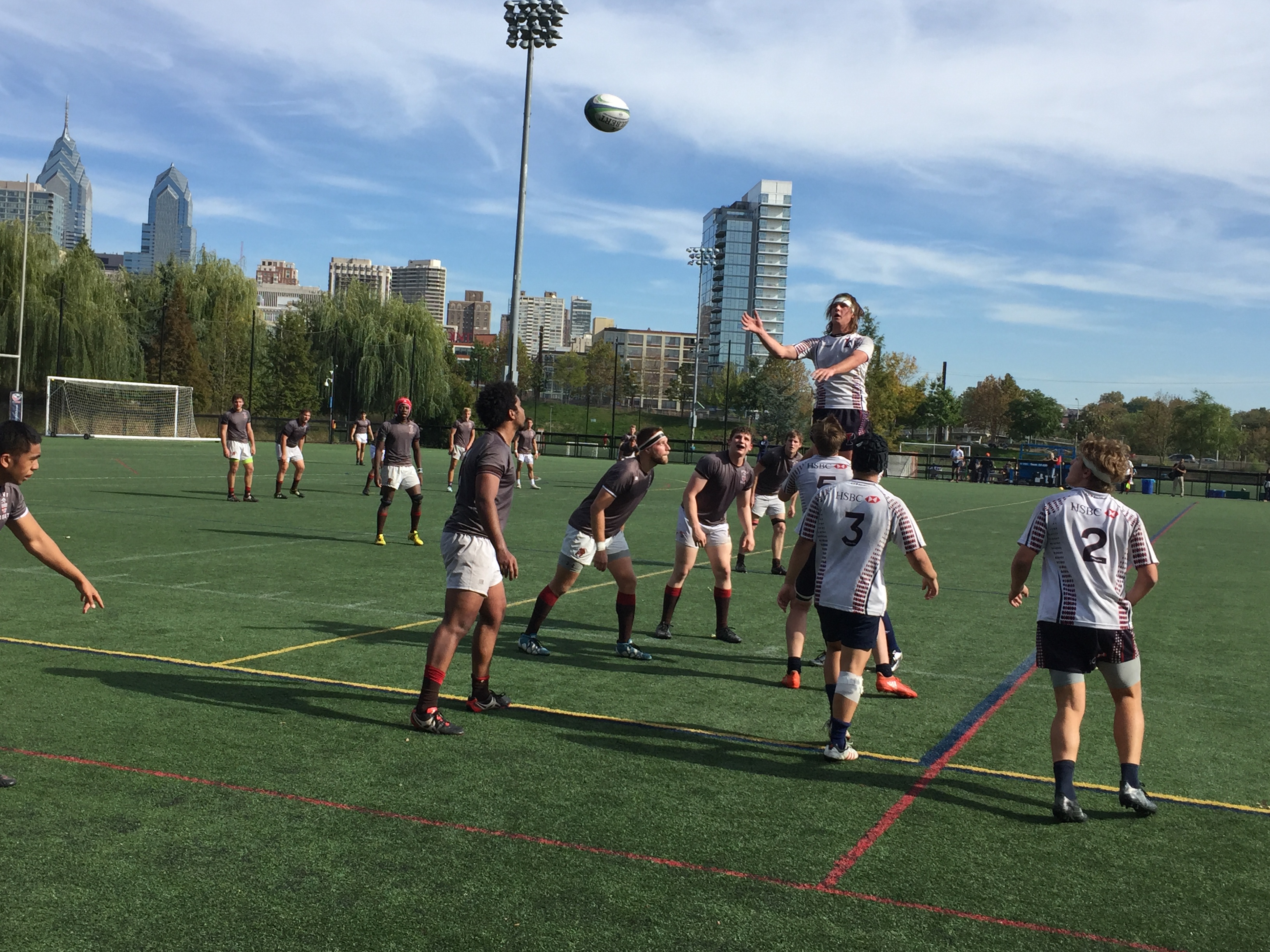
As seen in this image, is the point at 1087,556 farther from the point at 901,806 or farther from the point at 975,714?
the point at 975,714

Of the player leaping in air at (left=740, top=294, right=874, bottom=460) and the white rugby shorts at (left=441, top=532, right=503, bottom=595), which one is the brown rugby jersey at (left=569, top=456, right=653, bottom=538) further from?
the white rugby shorts at (left=441, top=532, right=503, bottom=595)

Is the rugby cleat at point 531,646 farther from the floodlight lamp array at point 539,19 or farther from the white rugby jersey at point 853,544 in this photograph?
the floodlight lamp array at point 539,19

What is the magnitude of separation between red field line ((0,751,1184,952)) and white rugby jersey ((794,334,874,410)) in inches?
134

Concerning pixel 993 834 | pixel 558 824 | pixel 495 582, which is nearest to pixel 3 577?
pixel 495 582

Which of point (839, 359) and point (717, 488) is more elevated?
point (839, 359)

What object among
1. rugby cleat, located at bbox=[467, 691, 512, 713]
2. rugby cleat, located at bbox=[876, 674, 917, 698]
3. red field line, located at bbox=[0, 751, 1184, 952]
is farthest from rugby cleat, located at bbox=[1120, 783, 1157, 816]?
rugby cleat, located at bbox=[467, 691, 512, 713]

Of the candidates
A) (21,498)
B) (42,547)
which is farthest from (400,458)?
(21,498)

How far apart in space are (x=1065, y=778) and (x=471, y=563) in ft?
9.97

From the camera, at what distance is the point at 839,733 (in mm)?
5602

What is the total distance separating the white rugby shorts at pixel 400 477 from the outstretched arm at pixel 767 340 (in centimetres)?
927

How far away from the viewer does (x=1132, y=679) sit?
16.3 feet

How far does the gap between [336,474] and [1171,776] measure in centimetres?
2802

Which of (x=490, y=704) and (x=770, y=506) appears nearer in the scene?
(x=490, y=704)

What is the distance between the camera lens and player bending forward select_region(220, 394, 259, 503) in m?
20.4
